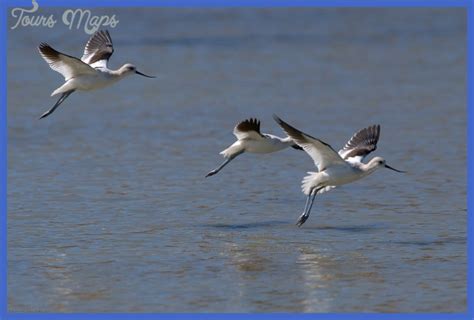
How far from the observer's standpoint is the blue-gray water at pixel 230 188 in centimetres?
959

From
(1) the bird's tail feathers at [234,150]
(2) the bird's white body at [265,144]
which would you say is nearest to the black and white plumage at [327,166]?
(2) the bird's white body at [265,144]

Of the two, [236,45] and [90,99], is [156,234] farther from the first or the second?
[236,45]

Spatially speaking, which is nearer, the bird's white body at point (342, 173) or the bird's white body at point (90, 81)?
the bird's white body at point (342, 173)

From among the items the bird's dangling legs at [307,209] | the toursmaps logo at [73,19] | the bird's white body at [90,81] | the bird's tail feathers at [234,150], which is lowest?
the bird's dangling legs at [307,209]

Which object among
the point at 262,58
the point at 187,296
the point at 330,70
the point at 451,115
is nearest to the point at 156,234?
the point at 187,296

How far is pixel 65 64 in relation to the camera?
11828 millimetres

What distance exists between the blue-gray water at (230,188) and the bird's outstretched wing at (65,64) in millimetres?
1395

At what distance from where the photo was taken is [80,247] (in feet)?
35.6

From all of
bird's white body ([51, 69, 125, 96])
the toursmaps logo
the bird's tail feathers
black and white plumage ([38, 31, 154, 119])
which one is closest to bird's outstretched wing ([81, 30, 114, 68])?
the toursmaps logo

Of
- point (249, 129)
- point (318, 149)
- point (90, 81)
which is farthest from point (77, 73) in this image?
point (318, 149)

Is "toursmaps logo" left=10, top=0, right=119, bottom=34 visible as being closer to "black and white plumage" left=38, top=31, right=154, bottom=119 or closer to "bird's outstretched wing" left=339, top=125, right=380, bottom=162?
"black and white plumage" left=38, top=31, right=154, bottom=119

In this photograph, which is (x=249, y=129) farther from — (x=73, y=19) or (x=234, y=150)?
(x=73, y=19)

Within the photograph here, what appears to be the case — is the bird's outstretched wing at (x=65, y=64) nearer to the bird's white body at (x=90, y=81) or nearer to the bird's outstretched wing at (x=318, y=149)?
the bird's white body at (x=90, y=81)

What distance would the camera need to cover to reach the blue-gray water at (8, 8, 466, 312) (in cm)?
959
